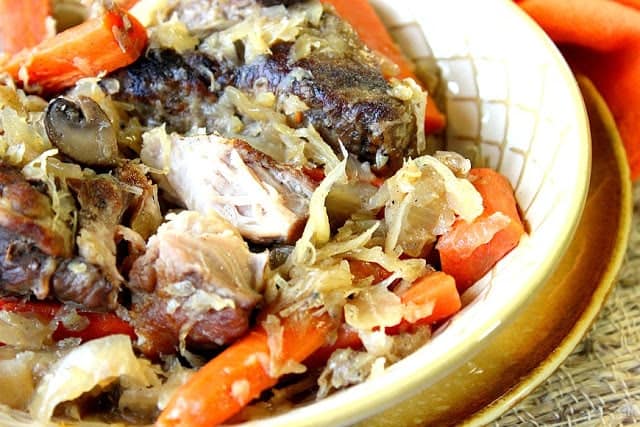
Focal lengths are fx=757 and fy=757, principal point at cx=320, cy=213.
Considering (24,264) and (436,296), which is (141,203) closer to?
(24,264)

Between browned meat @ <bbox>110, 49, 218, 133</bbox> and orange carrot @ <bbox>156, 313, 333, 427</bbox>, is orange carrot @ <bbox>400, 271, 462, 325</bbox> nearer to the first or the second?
orange carrot @ <bbox>156, 313, 333, 427</bbox>

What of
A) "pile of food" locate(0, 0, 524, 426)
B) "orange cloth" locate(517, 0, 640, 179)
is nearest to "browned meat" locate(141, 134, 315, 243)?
"pile of food" locate(0, 0, 524, 426)

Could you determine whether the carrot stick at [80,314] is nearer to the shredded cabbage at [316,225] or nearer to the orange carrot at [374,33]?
the shredded cabbage at [316,225]

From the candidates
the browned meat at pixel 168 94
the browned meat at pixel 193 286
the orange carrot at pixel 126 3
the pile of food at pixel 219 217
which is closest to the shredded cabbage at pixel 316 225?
the pile of food at pixel 219 217

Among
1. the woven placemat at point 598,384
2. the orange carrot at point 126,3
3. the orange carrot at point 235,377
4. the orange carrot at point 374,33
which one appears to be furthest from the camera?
the orange carrot at point 126,3

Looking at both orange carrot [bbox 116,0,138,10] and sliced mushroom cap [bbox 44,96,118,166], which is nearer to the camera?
sliced mushroom cap [bbox 44,96,118,166]

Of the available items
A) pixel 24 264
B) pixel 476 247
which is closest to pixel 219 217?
pixel 24 264
